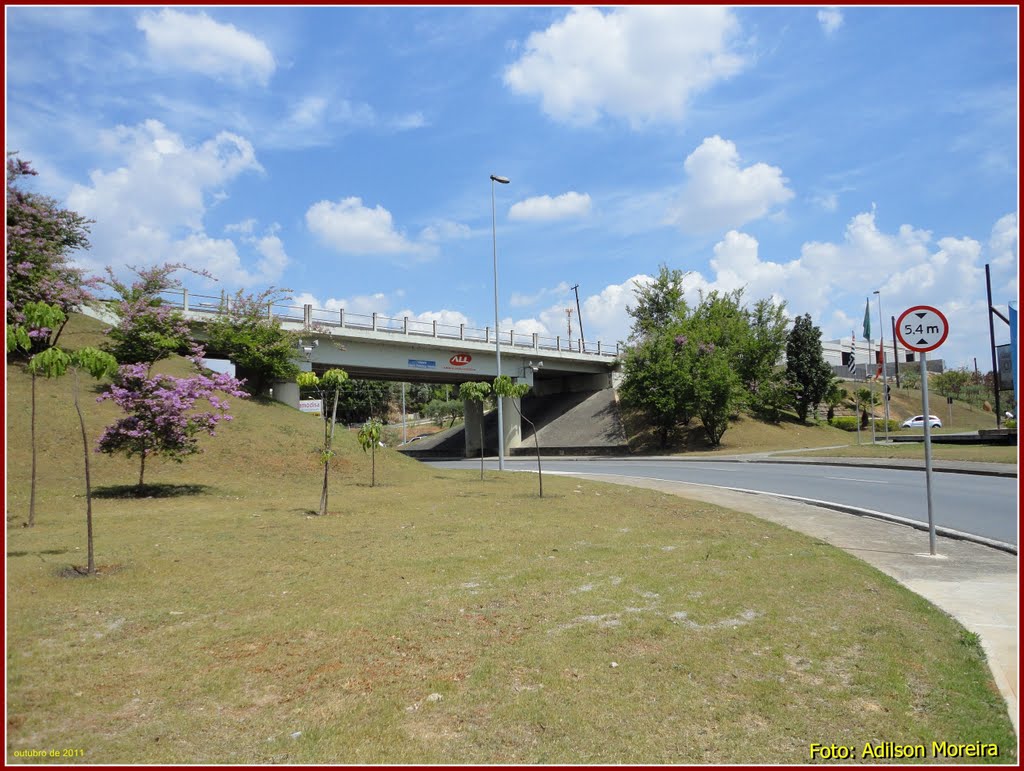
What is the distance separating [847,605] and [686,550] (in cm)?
309

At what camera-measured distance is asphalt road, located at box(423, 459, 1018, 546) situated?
1228 cm

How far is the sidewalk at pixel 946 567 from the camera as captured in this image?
17.4ft

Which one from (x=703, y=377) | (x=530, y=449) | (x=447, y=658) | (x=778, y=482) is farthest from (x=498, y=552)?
(x=530, y=449)

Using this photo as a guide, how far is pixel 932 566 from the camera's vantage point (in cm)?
848

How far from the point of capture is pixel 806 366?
52.6m

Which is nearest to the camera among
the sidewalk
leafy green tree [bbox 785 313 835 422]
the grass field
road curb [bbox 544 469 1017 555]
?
the grass field

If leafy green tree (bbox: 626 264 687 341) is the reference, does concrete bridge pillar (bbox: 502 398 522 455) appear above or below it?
below

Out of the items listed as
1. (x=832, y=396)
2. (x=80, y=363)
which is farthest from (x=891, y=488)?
(x=832, y=396)

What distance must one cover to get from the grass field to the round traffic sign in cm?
316

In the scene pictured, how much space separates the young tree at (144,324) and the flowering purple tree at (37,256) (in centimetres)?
136

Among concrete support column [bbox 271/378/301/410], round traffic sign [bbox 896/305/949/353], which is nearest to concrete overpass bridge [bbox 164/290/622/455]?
concrete support column [bbox 271/378/301/410]

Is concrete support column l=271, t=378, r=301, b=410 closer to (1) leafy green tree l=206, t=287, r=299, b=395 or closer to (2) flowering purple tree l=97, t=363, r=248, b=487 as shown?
(1) leafy green tree l=206, t=287, r=299, b=395

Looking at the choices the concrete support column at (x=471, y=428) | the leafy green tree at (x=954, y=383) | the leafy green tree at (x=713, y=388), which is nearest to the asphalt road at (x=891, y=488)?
the leafy green tree at (x=713, y=388)

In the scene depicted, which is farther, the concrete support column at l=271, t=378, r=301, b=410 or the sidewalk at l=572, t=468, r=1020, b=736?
the concrete support column at l=271, t=378, r=301, b=410
